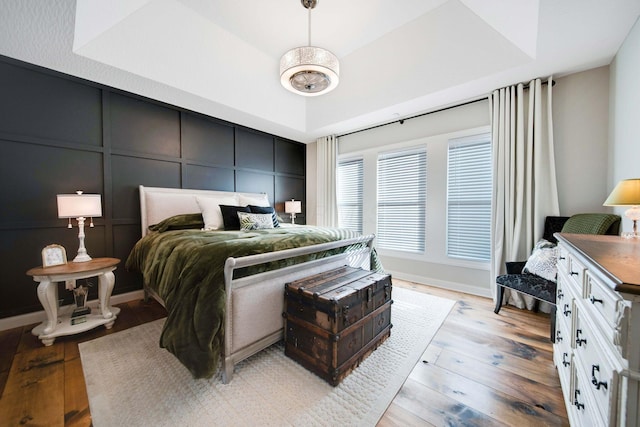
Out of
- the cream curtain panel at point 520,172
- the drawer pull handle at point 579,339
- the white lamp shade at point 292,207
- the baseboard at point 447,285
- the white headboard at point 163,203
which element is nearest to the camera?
the drawer pull handle at point 579,339

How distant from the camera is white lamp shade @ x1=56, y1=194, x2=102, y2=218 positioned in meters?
2.14

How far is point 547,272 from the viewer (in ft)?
7.29

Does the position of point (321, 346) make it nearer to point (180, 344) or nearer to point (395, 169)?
point (180, 344)

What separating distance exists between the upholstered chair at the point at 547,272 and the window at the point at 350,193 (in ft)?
7.60

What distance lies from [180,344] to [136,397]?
0.41m

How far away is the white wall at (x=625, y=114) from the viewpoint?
1846mm

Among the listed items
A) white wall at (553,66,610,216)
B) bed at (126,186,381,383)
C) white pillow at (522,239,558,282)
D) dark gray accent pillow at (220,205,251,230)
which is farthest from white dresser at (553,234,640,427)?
dark gray accent pillow at (220,205,251,230)

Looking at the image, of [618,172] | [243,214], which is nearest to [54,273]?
[243,214]

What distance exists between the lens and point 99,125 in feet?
8.91

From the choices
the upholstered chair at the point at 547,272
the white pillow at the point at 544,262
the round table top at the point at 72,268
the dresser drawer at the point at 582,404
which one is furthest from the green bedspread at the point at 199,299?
the white pillow at the point at 544,262

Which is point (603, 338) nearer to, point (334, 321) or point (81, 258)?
point (334, 321)

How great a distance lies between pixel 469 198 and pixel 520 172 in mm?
636

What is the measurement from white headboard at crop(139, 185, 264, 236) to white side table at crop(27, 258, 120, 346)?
79 cm

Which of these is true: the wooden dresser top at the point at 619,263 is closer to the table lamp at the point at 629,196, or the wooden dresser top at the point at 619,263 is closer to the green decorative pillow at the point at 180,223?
the table lamp at the point at 629,196
